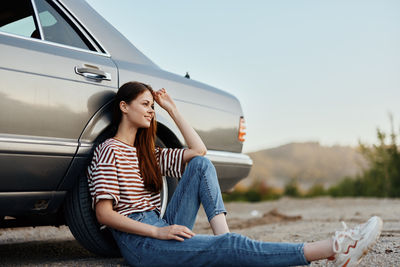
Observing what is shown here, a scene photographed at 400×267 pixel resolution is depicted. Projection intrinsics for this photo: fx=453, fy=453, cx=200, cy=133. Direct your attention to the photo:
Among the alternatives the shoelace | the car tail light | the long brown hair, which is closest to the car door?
the long brown hair

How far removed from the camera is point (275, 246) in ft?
7.18

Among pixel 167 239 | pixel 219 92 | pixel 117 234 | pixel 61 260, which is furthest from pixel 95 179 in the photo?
pixel 219 92

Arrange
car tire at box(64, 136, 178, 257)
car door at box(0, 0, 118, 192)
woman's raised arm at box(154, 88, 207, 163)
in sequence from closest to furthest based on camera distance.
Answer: car door at box(0, 0, 118, 192)
car tire at box(64, 136, 178, 257)
woman's raised arm at box(154, 88, 207, 163)

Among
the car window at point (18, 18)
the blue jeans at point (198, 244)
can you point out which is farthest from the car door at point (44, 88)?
the blue jeans at point (198, 244)

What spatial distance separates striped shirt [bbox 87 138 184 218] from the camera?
248 centimetres

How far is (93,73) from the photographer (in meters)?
2.78

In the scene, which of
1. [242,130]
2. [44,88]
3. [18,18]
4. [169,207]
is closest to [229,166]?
[242,130]

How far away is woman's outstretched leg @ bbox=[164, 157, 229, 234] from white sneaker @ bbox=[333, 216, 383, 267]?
69 centimetres

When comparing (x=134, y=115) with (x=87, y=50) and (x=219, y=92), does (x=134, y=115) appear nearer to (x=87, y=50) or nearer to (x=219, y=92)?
(x=87, y=50)

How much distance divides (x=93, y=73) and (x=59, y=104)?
1.02 feet

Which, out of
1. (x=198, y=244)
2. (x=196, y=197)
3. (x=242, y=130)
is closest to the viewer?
(x=198, y=244)

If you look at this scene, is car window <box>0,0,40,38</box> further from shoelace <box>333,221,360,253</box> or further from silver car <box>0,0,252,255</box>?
shoelace <box>333,221,360,253</box>

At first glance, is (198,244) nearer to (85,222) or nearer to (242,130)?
(85,222)

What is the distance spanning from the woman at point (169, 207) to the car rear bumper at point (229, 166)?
0.62m
